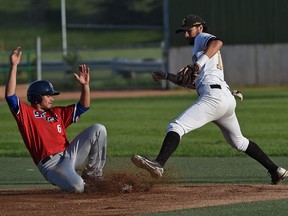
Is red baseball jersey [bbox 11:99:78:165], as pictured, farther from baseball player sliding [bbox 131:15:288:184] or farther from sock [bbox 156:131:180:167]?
sock [bbox 156:131:180:167]

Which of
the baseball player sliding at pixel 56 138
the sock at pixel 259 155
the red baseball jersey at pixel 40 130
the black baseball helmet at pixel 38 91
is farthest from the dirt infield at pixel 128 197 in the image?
the black baseball helmet at pixel 38 91

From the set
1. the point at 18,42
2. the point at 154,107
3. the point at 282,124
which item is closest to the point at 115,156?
the point at 282,124

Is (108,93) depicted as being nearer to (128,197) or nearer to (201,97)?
(201,97)

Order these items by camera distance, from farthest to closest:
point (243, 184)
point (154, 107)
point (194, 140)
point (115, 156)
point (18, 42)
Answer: point (18, 42) → point (154, 107) → point (194, 140) → point (115, 156) → point (243, 184)

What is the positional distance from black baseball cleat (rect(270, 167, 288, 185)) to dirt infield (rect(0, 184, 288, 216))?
0.72ft

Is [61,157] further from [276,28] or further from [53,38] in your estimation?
[53,38]

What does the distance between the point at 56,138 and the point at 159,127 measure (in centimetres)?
874

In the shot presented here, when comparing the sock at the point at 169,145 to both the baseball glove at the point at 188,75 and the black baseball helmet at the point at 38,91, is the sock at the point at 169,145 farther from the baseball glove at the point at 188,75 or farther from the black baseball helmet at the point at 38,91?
the black baseball helmet at the point at 38,91

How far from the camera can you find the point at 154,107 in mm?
24328

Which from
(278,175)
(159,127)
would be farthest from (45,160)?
(159,127)

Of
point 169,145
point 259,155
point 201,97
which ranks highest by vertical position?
point 201,97

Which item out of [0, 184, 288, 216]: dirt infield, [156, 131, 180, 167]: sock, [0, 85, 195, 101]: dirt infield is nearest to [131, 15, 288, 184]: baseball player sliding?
[156, 131, 180, 167]: sock

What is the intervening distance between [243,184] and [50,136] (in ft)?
7.23

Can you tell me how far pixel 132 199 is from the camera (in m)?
9.53
